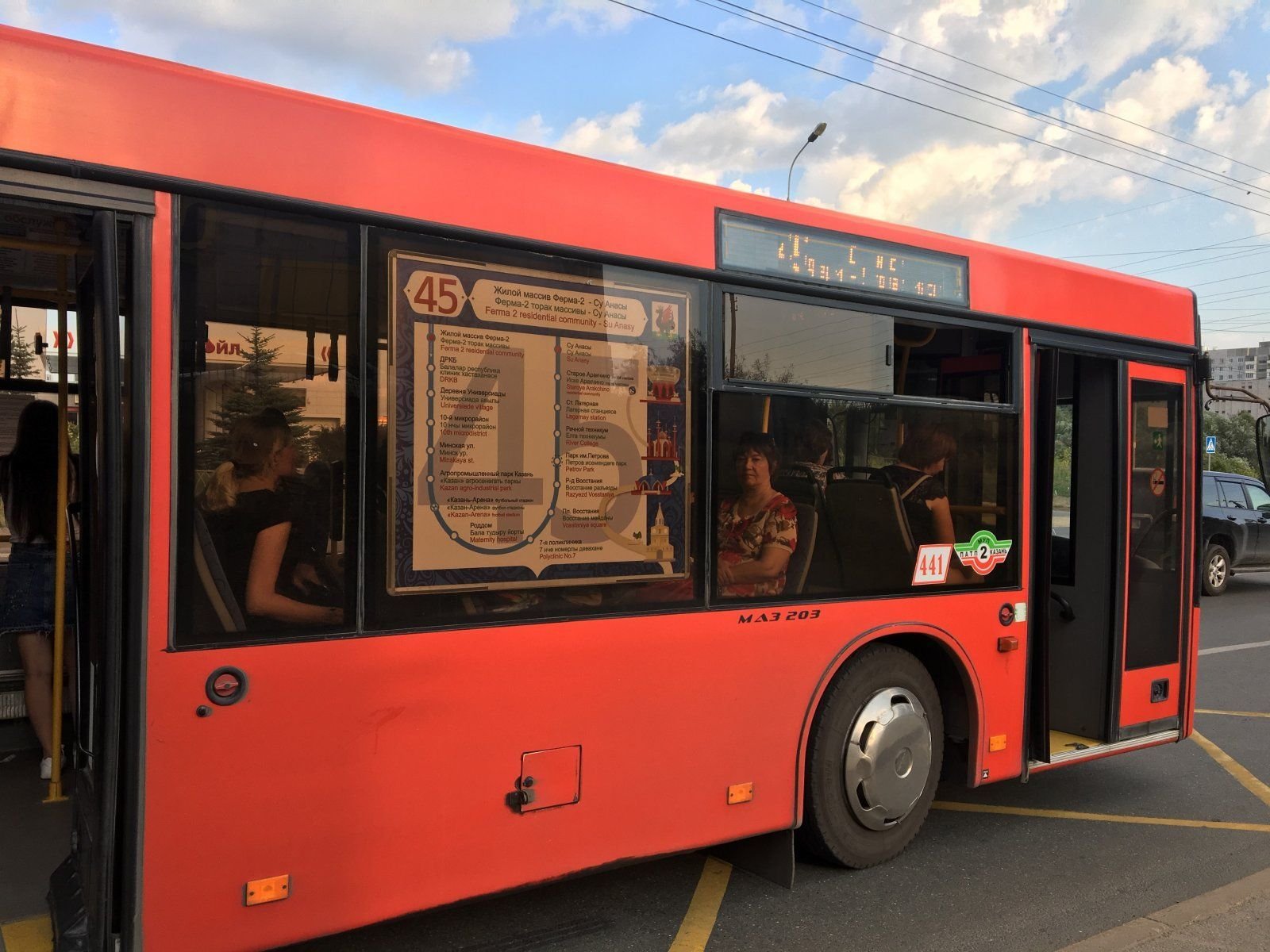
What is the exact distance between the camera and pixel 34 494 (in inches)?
186

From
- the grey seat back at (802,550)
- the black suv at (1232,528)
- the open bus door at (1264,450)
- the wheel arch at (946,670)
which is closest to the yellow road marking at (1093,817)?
the wheel arch at (946,670)

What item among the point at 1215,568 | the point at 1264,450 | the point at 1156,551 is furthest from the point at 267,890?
the point at 1215,568

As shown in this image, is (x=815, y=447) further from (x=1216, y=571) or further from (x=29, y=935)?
(x=1216, y=571)

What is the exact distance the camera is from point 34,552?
4777mm

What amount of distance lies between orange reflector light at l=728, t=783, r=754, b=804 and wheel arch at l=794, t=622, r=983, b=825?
347mm

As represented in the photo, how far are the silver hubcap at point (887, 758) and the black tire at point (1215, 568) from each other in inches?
475

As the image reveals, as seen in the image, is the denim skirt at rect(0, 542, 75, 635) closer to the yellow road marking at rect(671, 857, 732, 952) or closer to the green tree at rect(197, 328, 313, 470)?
the green tree at rect(197, 328, 313, 470)

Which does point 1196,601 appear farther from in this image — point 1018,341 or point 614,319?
point 614,319

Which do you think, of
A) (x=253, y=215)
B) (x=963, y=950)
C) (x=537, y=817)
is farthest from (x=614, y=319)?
(x=963, y=950)

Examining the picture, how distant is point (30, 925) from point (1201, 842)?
5.11 meters

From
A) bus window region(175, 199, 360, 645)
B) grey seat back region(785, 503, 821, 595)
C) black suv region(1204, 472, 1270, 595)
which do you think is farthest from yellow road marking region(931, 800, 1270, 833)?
black suv region(1204, 472, 1270, 595)

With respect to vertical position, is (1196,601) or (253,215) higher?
(253,215)

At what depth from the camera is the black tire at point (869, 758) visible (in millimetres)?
4066

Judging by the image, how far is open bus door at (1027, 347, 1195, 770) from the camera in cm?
511
